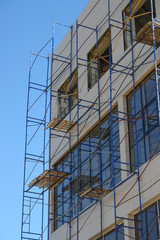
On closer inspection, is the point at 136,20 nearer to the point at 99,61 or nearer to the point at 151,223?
the point at 99,61

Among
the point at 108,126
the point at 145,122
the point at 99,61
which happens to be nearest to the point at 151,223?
the point at 145,122

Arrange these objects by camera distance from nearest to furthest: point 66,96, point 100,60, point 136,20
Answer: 1. point 136,20
2. point 100,60
3. point 66,96

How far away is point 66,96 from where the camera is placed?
Answer: 95.1 ft

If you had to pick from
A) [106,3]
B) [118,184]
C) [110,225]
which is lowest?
[110,225]

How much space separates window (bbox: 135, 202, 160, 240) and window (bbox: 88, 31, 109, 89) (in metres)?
8.87

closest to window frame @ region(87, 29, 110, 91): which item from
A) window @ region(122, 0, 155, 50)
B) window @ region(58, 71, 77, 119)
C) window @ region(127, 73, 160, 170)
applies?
window @ region(58, 71, 77, 119)

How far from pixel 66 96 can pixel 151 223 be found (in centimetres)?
1199

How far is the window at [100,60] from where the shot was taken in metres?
25.6

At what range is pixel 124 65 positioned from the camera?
74.3ft

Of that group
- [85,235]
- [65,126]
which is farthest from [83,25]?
[85,235]

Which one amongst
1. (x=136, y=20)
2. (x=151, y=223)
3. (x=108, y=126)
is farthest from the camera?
(x=136, y=20)

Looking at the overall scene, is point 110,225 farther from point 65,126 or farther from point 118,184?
point 65,126

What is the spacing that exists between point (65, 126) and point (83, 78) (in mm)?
2624

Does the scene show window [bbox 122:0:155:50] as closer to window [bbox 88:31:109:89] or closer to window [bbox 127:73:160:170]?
window [bbox 88:31:109:89]
